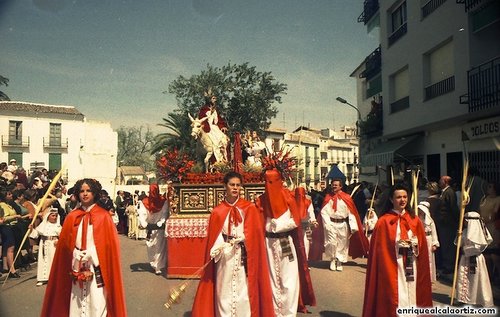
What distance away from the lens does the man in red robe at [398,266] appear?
472cm

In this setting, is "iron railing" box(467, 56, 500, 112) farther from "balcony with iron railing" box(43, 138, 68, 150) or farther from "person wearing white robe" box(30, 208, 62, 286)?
"balcony with iron railing" box(43, 138, 68, 150)

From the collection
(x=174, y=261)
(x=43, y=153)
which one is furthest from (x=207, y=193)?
(x=43, y=153)

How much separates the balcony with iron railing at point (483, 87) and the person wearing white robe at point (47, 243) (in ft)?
31.3

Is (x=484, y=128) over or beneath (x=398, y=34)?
beneath

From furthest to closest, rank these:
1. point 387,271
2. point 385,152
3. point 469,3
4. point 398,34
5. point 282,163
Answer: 1. point 385,152
2. point 398,34
3. point 469,3
4. point 282,163
5. point 387,271

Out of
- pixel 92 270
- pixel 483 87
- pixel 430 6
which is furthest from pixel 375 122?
pixel 92 270

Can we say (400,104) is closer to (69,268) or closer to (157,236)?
(157,236)

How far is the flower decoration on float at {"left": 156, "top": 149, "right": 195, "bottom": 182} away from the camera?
348 inches

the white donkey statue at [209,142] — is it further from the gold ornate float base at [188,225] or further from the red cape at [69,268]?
the red cape at [69,268]

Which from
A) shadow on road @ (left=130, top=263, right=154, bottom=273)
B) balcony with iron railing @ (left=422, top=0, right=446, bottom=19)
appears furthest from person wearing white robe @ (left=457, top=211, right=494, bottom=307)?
balcony with iron railing @ (left=422, top=0, right=446, bottom=19)

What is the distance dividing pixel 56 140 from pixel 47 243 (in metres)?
13.7

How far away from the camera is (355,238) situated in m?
10.1

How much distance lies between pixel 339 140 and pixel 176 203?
186 ft

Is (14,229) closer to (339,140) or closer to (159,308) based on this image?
(159,308)
